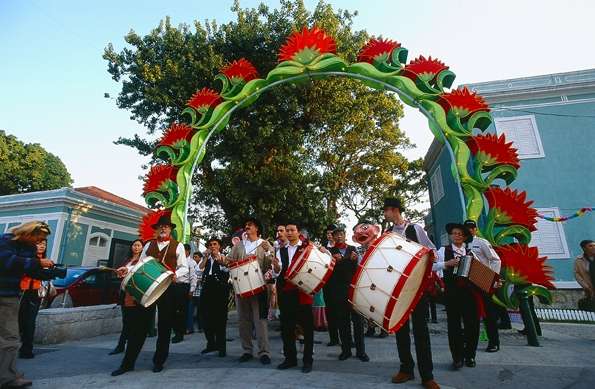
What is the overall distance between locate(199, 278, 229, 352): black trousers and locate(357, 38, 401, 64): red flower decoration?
228 inches

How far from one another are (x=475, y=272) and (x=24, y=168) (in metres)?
36.2

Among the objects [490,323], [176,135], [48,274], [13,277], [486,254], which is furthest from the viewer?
[176,135]

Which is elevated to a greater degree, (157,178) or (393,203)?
(157,178)

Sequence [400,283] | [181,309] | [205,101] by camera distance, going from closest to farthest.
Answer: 1. [400,283]
2. [181,309]
3. [205,101]

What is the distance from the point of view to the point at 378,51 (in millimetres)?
7586

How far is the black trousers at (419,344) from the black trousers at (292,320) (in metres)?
1.14

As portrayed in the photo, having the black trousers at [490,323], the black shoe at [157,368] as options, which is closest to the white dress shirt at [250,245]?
the black shoe at [157,368]

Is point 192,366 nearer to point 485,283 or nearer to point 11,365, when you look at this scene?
point 11,365

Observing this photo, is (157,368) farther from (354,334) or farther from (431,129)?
(431,129)

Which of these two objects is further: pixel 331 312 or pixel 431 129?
pixel 431 129

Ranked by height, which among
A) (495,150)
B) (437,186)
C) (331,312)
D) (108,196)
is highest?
(108,196)

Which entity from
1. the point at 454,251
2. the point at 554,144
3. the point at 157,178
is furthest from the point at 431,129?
the point at 554,144

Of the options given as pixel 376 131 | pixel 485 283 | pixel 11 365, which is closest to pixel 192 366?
pixel 11 365

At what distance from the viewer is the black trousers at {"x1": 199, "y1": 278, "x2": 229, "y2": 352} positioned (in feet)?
16.7
